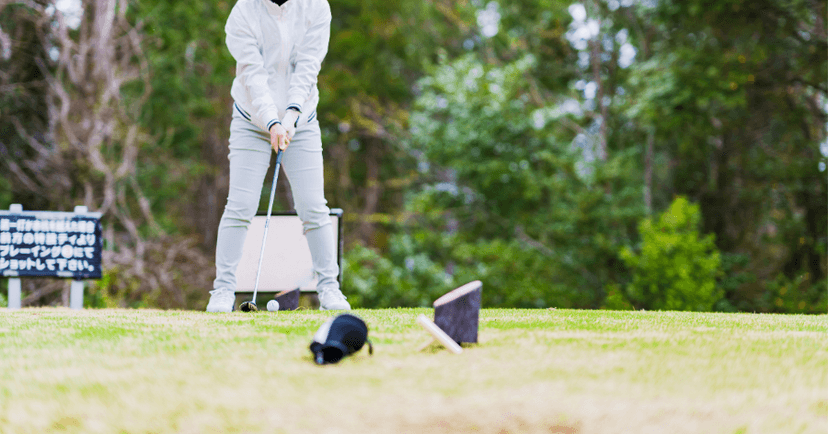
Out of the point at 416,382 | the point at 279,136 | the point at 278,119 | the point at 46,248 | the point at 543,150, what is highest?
the point at 543,150

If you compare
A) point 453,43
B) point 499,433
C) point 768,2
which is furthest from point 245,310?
point 453,43

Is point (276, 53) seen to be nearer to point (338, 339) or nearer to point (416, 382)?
point (338, 339)

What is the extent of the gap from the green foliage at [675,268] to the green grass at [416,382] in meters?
5.32

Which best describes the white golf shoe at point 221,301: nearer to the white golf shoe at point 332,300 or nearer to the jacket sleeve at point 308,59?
the white golf shoe at point 332,300

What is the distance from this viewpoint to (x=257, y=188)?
4293 millimetres

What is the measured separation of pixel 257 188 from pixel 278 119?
0.50 m

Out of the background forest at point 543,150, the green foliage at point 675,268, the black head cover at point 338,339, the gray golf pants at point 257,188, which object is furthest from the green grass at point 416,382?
the background forest at point 543,150

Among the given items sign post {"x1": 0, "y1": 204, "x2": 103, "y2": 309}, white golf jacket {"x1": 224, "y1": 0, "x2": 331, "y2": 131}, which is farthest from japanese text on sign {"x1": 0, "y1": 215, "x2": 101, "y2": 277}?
white golf jacket {"x1": 224, "y1": 0, "x2": 331, "y2": 131}

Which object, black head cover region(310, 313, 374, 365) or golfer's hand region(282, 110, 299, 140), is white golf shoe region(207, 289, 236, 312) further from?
black head cover region(310, 313, 374, 365)

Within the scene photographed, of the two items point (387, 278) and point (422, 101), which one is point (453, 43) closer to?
point (422, 101)

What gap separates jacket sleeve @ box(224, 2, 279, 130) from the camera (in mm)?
4035

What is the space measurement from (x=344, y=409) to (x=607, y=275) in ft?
34.3

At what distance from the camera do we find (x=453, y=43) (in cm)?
1848

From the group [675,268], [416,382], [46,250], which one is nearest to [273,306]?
[46,250]
